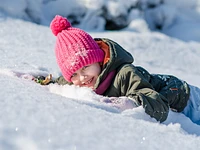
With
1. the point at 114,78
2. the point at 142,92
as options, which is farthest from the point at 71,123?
the point at 114,78

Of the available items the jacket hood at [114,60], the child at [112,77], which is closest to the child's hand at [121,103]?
the child at [112,77]

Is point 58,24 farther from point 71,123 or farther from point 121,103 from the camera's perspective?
point 71,123

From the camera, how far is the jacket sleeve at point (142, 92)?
1.59 meters

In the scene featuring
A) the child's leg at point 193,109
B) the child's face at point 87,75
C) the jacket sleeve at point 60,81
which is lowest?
the child's leg at point 193,109

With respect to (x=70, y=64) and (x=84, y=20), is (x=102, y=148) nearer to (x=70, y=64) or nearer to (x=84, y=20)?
(x=70, y=64)

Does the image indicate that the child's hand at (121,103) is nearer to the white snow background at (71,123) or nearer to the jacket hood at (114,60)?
the white snow background at (71,123)

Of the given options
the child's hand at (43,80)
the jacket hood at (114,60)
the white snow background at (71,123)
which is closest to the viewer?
the white snow background at (71,123)

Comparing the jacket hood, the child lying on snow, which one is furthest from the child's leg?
the jacket hood

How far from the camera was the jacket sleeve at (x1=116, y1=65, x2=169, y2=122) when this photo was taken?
1.59m

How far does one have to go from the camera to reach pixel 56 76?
2305mm

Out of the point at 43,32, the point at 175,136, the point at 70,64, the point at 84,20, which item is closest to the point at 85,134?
the point at 175,136

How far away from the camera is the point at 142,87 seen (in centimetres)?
173

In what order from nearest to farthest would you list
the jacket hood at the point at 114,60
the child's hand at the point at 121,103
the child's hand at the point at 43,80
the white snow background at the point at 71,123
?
the white snow background at the point at 71,123 < the child's hand at the point at 121,103 < the jacket hood at the point at 114,60 < the child's hand at the point at 43,80

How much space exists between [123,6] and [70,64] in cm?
236
